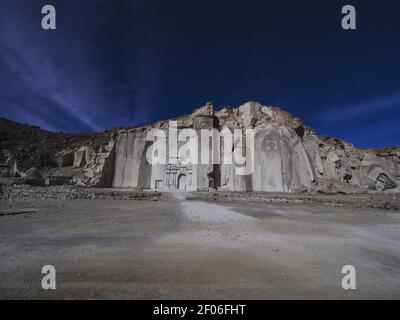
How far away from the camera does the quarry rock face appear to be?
35.2 metres

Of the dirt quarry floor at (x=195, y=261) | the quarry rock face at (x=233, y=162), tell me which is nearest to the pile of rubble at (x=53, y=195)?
the dirt quarry floor at (x=195, y=261)

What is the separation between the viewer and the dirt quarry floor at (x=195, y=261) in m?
3.10

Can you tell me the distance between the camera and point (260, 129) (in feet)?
124

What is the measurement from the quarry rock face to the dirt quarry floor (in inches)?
1110

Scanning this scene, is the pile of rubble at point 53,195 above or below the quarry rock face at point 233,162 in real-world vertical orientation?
below

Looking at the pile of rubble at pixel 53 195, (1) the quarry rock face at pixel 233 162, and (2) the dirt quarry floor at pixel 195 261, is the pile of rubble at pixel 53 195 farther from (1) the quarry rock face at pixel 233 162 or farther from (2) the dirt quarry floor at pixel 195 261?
(1) the quarry rock face at pixel 233 162

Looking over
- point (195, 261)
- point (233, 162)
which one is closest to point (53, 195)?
point (195, 261)

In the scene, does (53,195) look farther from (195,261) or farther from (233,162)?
(233,162)

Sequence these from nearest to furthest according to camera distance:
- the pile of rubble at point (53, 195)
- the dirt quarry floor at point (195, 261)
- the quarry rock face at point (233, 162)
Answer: the dirt quarry floor at point (195, 261), the pile of rubble at point (53, 195), the quarry rock face at point (233, 162)

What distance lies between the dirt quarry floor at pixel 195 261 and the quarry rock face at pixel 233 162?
2818 cm

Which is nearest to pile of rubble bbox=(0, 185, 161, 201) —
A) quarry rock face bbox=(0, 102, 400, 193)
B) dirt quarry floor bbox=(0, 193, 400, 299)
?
dirt quarry floor bbox=(0, 193, 400, 299)

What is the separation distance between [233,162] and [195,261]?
33.0 metres

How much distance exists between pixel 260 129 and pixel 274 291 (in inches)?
1437
